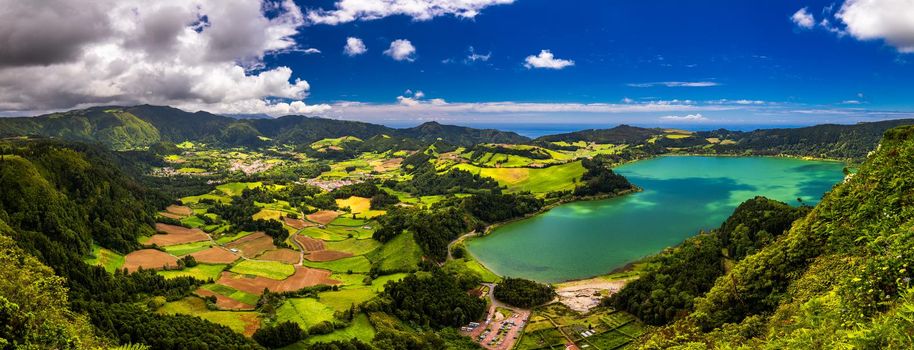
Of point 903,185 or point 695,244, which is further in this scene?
point 695,244

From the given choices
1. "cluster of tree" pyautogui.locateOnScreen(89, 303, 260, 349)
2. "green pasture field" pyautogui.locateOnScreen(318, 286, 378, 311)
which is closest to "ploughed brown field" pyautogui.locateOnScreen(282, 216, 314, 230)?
"green pasture field" pyautogui.locateOnScreen(318, 286, 378, 311)

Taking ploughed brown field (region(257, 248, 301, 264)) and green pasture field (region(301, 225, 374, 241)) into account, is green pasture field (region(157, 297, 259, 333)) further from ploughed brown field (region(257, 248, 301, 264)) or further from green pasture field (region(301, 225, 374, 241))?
green pasture field (region(301, 225, 374, 241))

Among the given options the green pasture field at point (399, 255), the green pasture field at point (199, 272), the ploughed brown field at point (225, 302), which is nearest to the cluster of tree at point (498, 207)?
the green pasture field at point (399, 255)

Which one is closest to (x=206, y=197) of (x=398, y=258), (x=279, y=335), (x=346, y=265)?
(x=346, y=265)

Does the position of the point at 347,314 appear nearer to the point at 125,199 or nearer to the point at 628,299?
the point at 628,299

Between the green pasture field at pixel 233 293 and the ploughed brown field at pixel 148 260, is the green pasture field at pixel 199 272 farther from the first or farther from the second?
the green pasture field at pixel 233 293

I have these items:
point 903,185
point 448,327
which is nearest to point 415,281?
point 448,327

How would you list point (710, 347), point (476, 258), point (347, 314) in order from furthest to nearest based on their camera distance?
point (476, 258), point (347, 314), point (710, 347)
